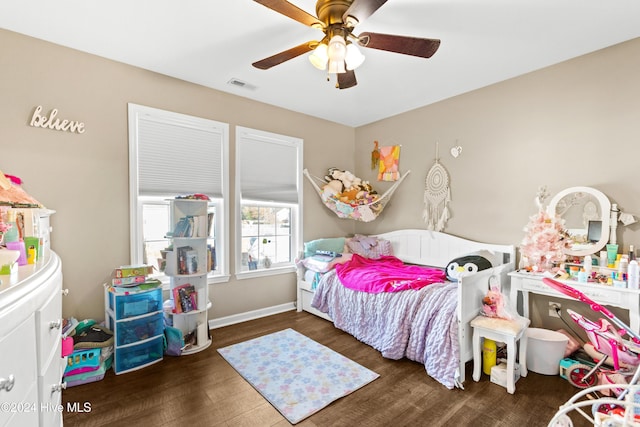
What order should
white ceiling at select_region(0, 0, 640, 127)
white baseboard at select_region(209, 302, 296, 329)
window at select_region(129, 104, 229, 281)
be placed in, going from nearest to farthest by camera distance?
1. white ceiling at select_region(0, 0, 640, 127)
2. window at select_region(129, 104, 229, 281)
3. white baseboard at select_region(209, 302, 296, 329)

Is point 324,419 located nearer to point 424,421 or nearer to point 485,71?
point 424,421

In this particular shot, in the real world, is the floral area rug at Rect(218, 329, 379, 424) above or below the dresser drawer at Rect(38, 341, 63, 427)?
below

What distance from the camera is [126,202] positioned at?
9.14ft

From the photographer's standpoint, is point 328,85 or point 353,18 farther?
point 328,85

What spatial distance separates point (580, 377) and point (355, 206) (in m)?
2.60

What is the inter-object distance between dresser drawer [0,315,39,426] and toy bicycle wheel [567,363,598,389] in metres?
2.97

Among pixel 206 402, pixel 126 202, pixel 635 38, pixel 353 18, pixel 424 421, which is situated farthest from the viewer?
pixel 126 202

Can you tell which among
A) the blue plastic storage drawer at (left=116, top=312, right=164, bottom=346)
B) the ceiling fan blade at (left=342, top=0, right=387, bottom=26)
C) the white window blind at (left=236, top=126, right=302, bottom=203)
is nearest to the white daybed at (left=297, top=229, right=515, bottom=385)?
the white window blind at (left=236, top=126, right=302, bottom=203)

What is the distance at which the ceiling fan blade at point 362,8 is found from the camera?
1432 mm

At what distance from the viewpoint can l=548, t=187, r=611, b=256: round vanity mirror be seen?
2.43 metres

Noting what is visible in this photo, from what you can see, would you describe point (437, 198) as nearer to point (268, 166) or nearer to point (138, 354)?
point (268, 166)

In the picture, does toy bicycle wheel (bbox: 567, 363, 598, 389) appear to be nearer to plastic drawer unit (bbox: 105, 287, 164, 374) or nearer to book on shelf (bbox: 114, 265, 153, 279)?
plastic drawer unit (bbox: 105, 287, 164, 374)

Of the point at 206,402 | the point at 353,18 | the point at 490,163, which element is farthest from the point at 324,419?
the point at 490,163

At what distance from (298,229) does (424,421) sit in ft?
8.36
